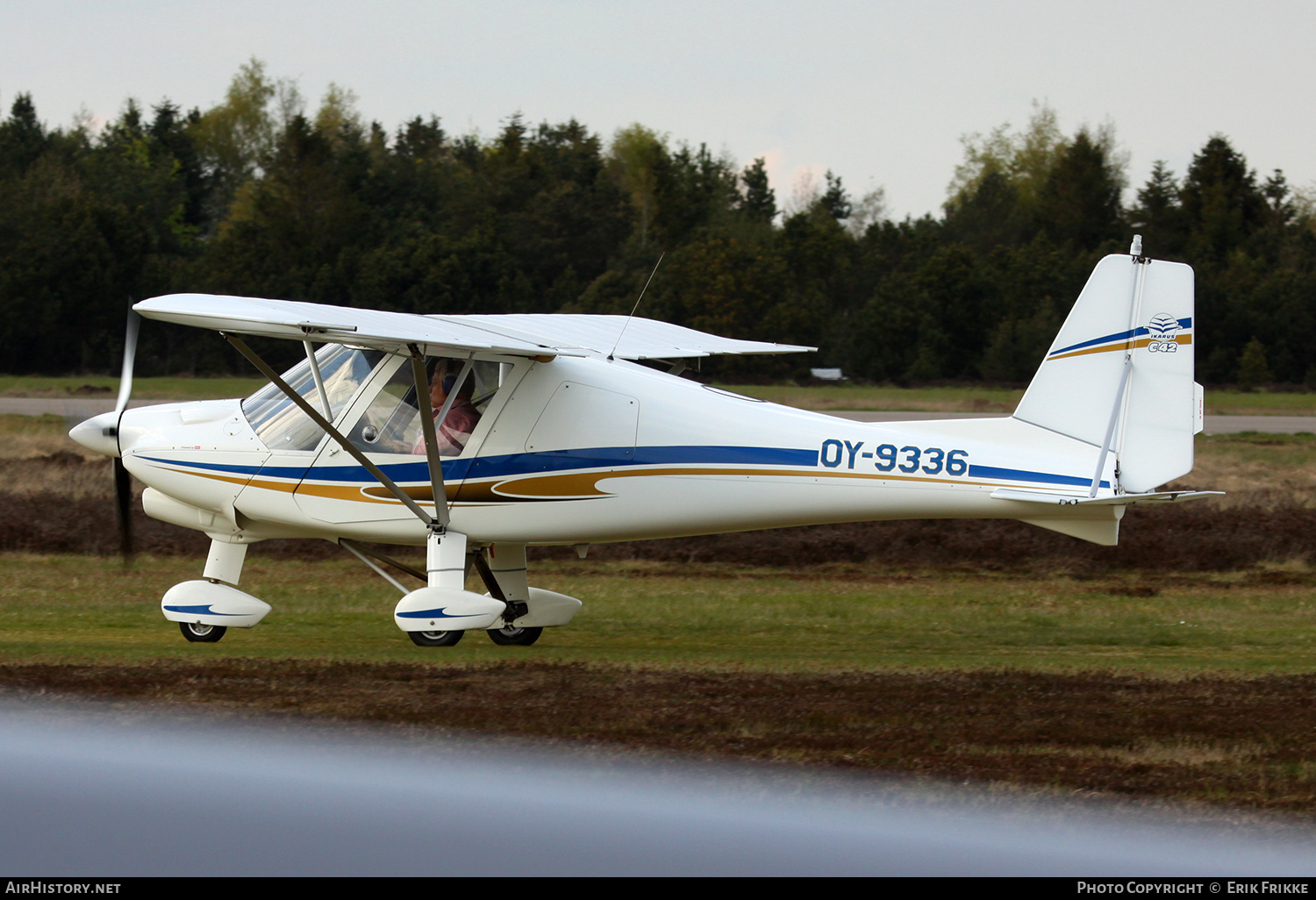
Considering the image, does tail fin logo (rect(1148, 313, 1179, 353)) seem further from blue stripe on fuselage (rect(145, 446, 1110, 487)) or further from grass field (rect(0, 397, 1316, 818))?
blue stripe on fuselage (rect(145, 446, 1110, 487))

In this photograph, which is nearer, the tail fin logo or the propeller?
the tail fin logo

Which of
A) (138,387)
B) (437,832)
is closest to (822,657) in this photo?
(437,832)

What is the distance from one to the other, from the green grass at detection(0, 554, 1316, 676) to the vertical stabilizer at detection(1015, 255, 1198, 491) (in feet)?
5.24

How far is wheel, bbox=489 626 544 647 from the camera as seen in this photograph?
36.2 feet

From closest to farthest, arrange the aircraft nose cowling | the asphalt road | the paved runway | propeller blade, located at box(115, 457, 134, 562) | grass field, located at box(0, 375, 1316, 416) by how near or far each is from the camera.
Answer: the asphalt road → the aircraft nose cowling → propeller blade, located at box(115, 457, 134, 562) → the paved runway → grass field, located at box(0, 375, 1316, 416)

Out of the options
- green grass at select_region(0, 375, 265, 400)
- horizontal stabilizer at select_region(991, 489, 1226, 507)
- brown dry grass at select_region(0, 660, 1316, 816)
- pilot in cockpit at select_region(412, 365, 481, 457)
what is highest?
pilot in cockpit at select_region(412, 365, 481, 457)

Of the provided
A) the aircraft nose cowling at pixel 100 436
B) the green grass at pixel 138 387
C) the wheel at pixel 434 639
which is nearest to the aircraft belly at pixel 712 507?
the wheel at pixel 434 639

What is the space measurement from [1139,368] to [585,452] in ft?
13.1

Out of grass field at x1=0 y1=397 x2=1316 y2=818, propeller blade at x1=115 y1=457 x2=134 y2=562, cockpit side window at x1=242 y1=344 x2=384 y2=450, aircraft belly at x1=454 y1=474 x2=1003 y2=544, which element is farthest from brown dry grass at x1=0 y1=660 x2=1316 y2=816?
propeller blade at x1=115 y1=457 x2=134 y2=562

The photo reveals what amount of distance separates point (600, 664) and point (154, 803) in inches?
275

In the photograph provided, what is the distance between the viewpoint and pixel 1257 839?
16.5 feet

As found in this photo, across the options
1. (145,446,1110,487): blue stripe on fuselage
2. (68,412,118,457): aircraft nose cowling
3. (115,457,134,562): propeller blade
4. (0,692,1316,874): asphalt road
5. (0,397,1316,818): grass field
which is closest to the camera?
(0,692,1316,874): asphalt road

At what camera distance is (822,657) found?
10312mm

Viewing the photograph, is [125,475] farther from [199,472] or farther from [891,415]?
[891,415]
